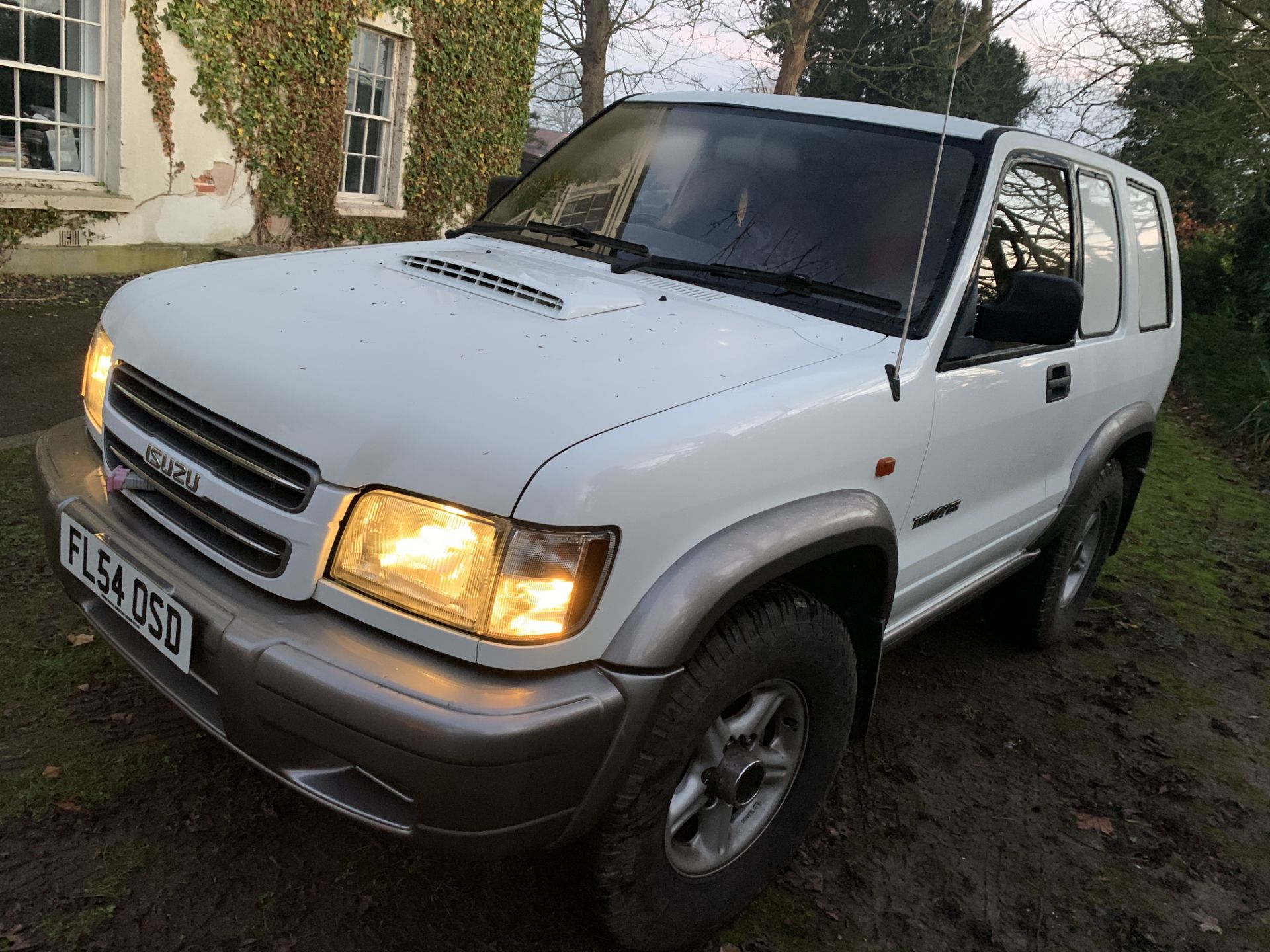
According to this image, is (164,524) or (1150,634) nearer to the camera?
(164,524)

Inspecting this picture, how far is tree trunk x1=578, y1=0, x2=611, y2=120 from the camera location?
55.6 feet

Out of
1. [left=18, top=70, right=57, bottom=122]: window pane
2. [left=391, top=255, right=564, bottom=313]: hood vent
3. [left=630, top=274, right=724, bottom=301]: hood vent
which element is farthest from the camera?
[left=18, top=70, right=57, bottom=122]: window pane

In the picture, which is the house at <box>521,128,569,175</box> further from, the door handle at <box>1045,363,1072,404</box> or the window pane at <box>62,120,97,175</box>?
the window pane at <box>62,120,97,175</box>

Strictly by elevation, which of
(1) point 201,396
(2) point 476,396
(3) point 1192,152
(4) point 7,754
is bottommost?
Answer: (4) point 7,754

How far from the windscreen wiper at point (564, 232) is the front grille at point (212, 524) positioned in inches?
56.0

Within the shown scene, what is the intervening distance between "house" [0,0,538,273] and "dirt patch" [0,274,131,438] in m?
0.27

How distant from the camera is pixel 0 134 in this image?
25.7ft

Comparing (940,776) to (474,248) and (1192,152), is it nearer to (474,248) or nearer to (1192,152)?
(474,248)

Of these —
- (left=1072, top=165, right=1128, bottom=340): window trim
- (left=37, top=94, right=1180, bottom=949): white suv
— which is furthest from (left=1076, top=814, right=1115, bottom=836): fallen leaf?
(left=1072, top=165, right=1128, bottom=340): window trim

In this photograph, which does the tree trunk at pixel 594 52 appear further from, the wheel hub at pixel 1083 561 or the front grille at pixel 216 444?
the front grille at pixel 216 444

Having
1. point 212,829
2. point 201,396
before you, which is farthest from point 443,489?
point 212,829

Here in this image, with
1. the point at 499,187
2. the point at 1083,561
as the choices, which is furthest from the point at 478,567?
the point at 1083,561

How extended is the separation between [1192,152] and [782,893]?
12.8 meters

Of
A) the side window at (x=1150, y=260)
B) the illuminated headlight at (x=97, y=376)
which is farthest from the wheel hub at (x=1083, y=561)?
the illuminated headlight at (x=97, y=376)
